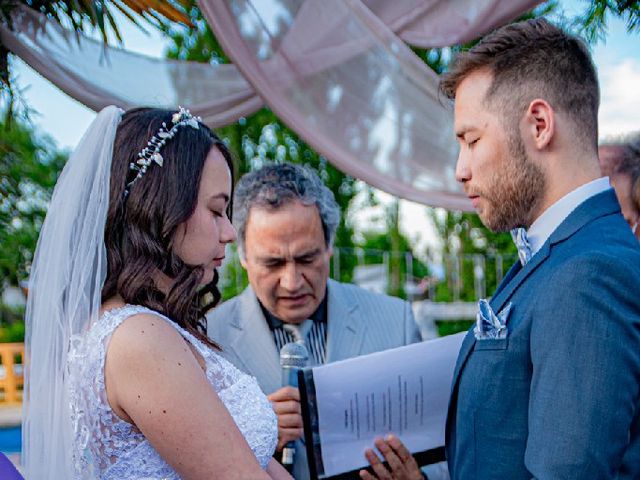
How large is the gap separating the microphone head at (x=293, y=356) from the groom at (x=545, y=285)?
81cm

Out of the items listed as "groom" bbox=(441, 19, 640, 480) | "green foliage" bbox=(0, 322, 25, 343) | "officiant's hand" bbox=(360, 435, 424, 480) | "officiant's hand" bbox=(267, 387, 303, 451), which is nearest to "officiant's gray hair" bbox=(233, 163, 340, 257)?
"officiant's hand" bbox=(267, 387, 303, 451)

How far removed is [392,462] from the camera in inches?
95.1

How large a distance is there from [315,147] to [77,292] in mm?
2046

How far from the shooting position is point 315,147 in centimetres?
378

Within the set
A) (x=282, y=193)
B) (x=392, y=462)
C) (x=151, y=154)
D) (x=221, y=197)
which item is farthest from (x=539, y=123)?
(x=282, y=193)

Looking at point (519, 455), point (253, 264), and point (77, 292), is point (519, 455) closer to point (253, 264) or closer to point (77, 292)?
point (77, 292)

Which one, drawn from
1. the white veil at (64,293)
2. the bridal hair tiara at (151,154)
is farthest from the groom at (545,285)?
the white veil at (64,293)

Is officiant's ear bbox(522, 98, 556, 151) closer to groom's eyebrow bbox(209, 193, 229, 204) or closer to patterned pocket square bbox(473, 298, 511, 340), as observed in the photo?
patterned pocket square bbox(473, 298, 511, 340)

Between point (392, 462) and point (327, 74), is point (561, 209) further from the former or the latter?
point (327, 74)

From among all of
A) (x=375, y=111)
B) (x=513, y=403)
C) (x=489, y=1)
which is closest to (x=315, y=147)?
(x=375, y=111)

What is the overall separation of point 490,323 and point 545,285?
18 cm

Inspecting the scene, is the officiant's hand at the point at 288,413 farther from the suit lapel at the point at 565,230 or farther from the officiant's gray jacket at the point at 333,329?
the suit lapel at the point at 565,230

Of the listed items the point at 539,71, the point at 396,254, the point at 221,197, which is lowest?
the point at 396,254

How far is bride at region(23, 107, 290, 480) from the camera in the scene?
65.1 inches
